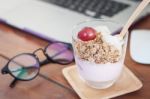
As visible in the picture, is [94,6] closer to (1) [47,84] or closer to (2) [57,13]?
(2) [57,13]

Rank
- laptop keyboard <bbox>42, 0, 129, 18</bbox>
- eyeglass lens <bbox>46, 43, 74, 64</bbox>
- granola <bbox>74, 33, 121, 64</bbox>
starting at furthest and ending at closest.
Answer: laptop keyboard <bbox>42, 0, 129, 18</bbox> → eyeglass lens <bbox>46, 43, 74, 64</bbox> → granola <bbox>74, 33, 121, 64</bbox>

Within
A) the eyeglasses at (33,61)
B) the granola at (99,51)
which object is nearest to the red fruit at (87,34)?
the granola at (99,51)

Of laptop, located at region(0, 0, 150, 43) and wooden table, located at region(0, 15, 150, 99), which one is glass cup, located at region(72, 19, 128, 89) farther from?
laptop, located at region(0, 0, 150, 43)

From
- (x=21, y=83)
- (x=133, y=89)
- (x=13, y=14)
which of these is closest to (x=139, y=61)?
(x=133, y=89)

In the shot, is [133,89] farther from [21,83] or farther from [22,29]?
[22,29]

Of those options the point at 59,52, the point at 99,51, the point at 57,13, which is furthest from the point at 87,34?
the point at 57,13

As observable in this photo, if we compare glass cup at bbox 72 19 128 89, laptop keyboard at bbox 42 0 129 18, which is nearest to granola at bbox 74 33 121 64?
glass cup at bbox 72 19 128 89

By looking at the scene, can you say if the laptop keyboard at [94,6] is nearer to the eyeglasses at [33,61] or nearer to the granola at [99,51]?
the eyeglasses at [33,61]
